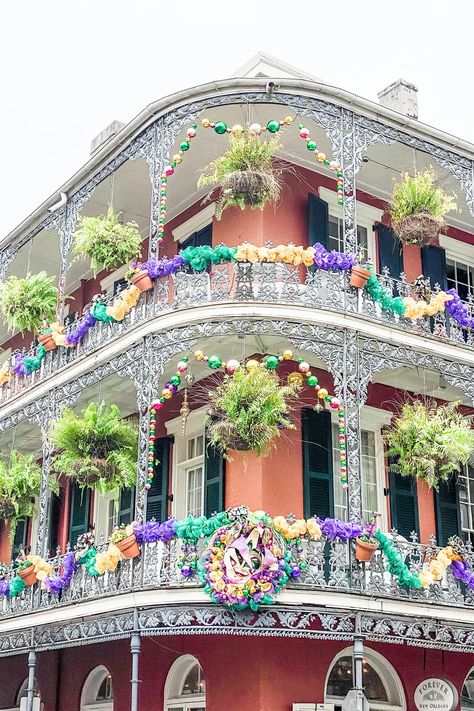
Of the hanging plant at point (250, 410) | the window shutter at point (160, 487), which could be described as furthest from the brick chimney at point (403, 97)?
the hanging plant at point (250, 410)

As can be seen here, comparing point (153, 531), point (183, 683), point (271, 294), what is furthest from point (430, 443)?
point (183, 683)

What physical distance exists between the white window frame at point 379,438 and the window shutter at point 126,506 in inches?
131

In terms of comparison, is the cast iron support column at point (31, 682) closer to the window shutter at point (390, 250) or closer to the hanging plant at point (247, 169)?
the hanging plant at point (247, 169)

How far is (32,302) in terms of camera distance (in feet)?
48.4

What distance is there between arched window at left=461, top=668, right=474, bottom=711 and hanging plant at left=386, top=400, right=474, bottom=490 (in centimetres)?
308

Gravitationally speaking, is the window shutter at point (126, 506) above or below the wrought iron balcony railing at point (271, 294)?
below

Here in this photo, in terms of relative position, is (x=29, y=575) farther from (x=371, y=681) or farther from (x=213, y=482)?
(x=371, y=681)

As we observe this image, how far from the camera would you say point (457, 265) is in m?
15.0

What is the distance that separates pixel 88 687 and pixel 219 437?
210 inches

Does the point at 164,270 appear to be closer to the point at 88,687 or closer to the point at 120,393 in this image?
the point at 120,393

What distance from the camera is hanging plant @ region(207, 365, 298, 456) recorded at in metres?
10.6

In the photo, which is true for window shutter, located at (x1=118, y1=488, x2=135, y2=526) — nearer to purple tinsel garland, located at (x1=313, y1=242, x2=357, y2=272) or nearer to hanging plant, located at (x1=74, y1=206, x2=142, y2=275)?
hanging plant, located at (x1=74, y1=206, x2=142, y2=275)

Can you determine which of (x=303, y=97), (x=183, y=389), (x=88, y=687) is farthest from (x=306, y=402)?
(x=88, y=687)

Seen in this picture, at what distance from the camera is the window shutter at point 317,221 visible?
13.1m
